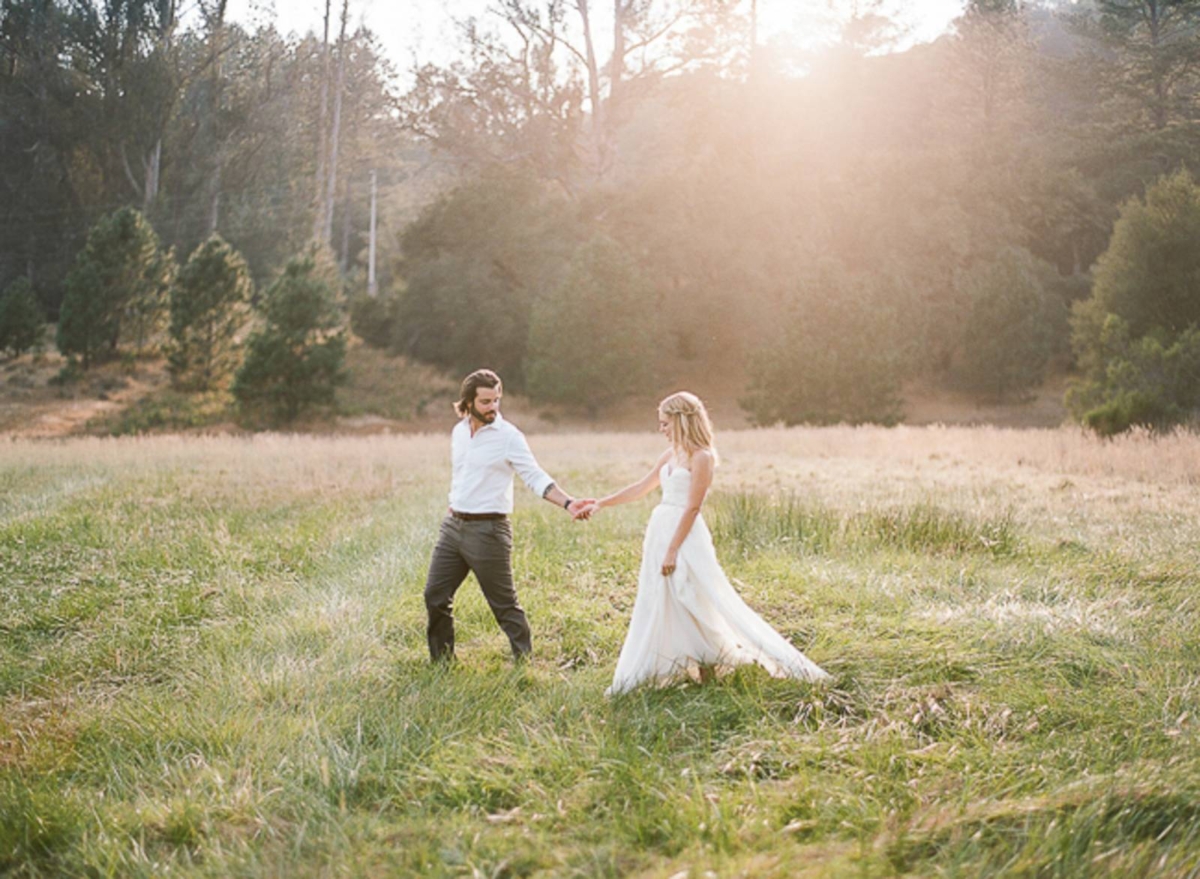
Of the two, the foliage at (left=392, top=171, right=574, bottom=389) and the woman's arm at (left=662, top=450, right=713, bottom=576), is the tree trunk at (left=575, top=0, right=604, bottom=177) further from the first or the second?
the woman's arm at (left=662, top=450, right=713, bottom=576)

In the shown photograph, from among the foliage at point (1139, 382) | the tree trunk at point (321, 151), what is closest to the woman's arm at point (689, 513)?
the foliage at point (1139, 382)

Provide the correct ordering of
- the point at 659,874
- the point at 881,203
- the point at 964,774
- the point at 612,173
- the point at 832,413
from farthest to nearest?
1. the point at 612,173
2. the point at 881,203
3. the point at 832,413
4. the point at 964,774
5. the point at 659,874

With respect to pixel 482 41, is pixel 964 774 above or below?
below

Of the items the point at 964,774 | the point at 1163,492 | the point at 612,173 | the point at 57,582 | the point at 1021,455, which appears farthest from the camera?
the point at 612,173

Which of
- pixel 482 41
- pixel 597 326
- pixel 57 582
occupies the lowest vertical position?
pixel 57 582

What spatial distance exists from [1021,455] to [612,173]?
34346 millimetres

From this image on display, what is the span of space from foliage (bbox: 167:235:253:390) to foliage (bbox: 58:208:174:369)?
132 centimetres

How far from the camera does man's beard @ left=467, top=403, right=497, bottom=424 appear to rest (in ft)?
19.0

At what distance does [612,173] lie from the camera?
49438 mm

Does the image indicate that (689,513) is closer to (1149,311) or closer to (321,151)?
(1149,311)

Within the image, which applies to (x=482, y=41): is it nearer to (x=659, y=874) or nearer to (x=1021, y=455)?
(x=1021, y=455)

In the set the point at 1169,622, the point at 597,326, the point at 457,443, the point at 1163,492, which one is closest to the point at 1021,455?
the point at 1163,492

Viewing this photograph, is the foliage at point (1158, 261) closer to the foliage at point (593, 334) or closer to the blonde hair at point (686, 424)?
the foliage at point (593, 334)

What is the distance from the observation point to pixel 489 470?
19.0 ft
